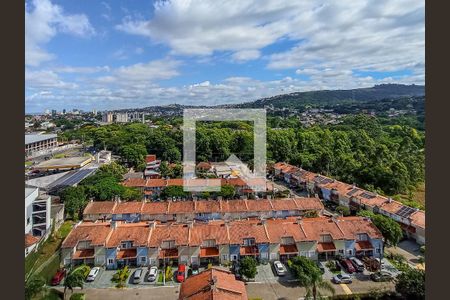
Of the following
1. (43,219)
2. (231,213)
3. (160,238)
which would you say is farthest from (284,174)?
(43,219)

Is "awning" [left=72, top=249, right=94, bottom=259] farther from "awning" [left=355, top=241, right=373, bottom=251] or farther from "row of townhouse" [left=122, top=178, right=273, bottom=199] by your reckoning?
"awning" [left=355, top=241, right=373, bottom=251]

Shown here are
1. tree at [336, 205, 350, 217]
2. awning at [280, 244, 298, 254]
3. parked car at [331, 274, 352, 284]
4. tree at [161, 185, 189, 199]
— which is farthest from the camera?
tree at [161, 185, 189, 199]

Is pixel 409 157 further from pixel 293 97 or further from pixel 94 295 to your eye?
pixel 293 97

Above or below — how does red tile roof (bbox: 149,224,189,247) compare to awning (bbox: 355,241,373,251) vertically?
above

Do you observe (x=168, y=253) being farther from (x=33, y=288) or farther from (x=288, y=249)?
(x=288, y=249)

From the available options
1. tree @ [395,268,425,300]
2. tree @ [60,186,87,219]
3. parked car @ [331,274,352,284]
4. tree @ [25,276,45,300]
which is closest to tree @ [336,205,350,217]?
parked car @ [331,274,352,284]

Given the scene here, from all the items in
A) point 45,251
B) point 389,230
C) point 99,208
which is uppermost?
point 99,208

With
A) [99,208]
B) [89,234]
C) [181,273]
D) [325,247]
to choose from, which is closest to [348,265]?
[325,247]
